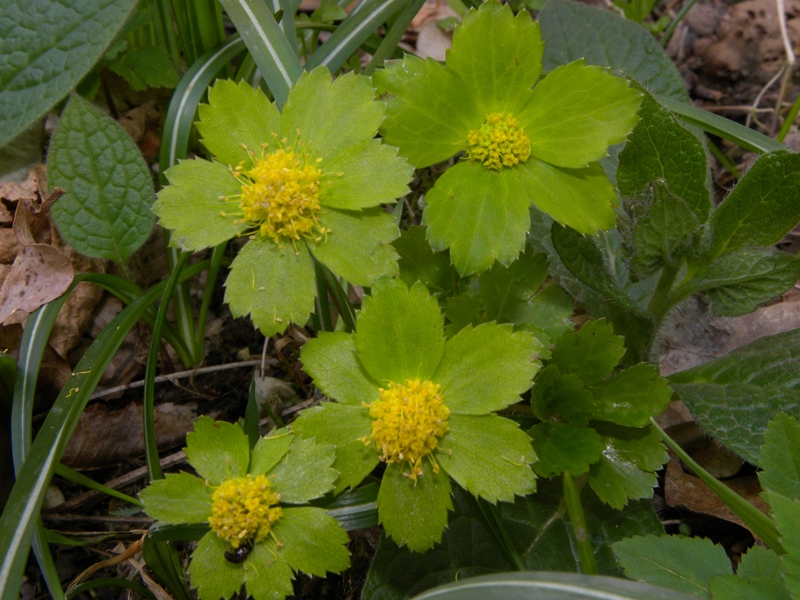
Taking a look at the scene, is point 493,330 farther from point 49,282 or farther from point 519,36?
point 49,282

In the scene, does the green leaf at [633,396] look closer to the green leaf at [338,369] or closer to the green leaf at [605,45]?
the green leaf at [338,369]

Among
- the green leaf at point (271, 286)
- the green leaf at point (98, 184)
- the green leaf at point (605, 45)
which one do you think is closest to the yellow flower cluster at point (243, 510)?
the green leaf at point (271, 286)

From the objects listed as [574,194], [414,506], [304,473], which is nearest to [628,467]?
[414,506]

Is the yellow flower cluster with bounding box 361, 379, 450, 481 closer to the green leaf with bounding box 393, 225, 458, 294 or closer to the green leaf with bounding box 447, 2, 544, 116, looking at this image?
the green leaf with bounding box 393, 225, 458, 294

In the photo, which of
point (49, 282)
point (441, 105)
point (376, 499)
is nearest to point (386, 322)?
point (376, 499)

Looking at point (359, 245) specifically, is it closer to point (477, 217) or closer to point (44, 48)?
point (477, 217)

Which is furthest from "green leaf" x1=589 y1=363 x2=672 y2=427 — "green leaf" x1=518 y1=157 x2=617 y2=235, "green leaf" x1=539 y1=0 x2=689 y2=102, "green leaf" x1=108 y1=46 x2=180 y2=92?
"green leaf" x1=108 y1=46 x2=180 y2=92
